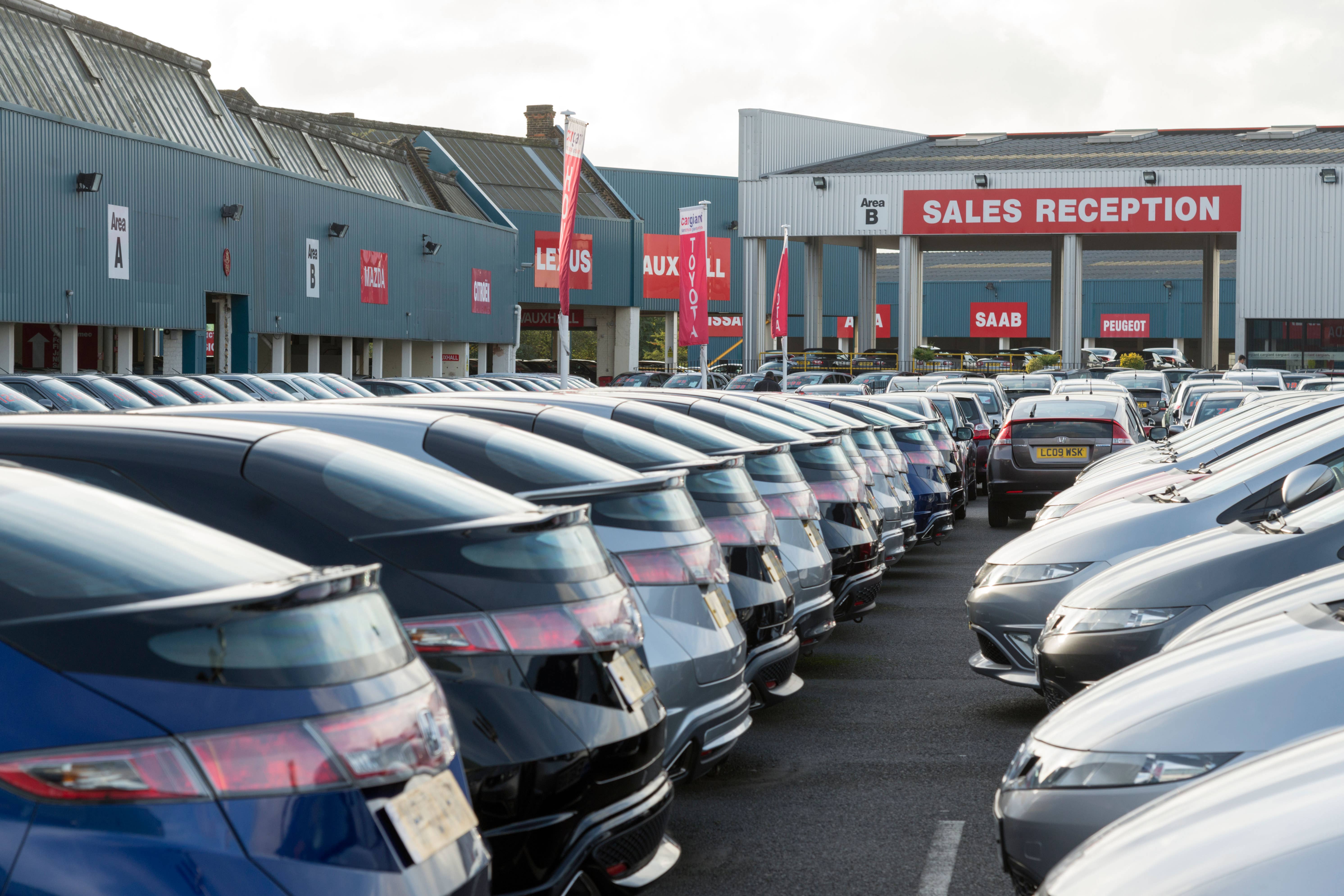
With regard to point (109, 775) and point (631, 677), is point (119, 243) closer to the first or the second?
point (631, 677)

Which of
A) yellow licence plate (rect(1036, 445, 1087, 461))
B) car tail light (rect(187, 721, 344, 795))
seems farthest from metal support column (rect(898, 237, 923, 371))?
car tail light (rect(187, 721, 344, 795))

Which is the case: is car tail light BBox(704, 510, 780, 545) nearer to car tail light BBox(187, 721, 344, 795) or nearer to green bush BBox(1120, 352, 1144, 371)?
car tail light BBox(187, 721, 344, 795)

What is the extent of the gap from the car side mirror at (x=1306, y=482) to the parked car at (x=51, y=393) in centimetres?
1289

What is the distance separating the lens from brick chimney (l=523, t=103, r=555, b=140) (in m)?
60.4

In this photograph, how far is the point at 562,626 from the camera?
13.1ft

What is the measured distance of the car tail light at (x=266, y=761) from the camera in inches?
97.4

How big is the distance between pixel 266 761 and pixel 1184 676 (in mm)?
2772

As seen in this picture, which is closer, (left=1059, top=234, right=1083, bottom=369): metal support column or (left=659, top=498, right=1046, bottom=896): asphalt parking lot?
(left=659, top=498, right=1046, bottom=896): asphalt parking lot

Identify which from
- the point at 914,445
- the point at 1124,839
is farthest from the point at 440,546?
the point at 914,445

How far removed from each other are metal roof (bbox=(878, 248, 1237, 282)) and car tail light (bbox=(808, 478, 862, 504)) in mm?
70860

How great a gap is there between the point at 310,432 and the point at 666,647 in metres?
1.57

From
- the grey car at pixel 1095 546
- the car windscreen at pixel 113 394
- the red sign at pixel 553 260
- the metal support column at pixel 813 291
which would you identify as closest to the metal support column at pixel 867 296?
the metal support column at pixel 813 291

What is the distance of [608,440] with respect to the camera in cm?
681

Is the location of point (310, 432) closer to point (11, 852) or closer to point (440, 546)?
point (440, 546)
